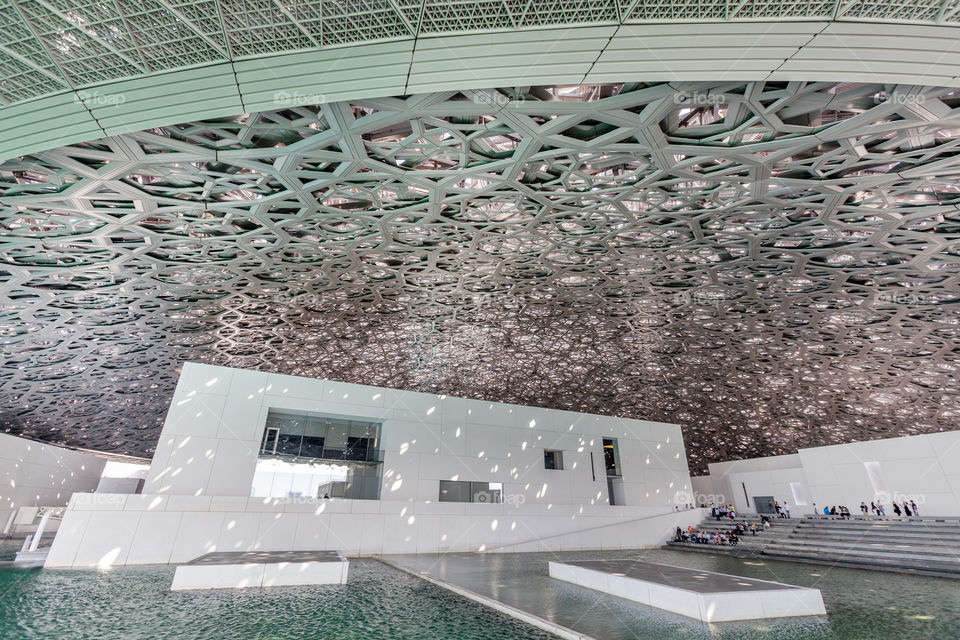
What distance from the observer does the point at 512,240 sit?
18.3 meters

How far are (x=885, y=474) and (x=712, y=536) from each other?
10.0m

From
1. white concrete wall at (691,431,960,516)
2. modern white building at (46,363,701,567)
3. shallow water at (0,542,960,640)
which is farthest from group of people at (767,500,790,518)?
shallow water at (0,542,960,640)

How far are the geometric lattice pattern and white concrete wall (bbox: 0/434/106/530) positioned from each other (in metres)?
30.0

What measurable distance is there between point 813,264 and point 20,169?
1116 inches

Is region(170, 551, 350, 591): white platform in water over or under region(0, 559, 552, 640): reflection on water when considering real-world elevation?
over

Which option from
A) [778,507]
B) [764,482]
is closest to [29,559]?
[778,507]

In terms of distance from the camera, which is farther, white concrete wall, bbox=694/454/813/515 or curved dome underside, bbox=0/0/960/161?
white concrete wall, bbox=694/454/813/515

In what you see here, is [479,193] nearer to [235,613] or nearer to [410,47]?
[410,47]

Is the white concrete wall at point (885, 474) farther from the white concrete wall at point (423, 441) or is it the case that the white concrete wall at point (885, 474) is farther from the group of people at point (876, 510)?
the white concrete wall at point (423, 441)

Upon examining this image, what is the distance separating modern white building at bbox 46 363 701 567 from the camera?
13023 mm

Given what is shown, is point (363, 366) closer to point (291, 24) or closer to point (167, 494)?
point (167, 494)

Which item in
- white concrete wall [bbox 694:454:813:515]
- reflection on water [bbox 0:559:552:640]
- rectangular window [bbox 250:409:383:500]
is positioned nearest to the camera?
reflection on water [bbox 0:559:552:640]

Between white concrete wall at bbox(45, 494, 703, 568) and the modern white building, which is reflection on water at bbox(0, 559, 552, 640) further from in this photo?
the modern white building

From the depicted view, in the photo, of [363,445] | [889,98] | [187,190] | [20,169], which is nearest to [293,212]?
[187,190]
